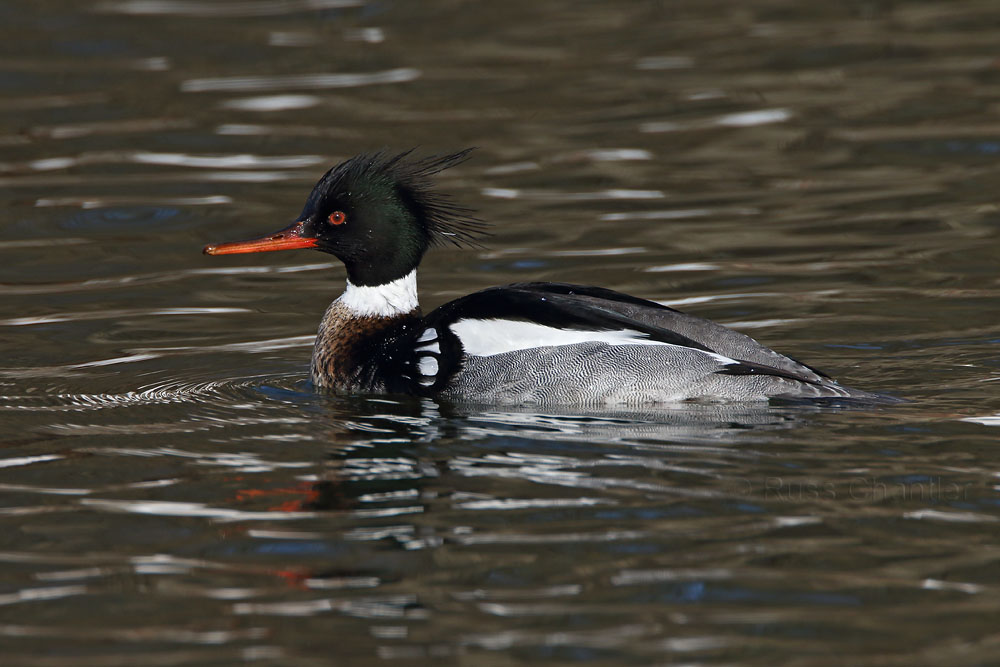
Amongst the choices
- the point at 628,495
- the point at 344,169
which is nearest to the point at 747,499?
the point at 628,495

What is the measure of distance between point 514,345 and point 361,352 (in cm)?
97

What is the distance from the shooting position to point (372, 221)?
785 centimetres

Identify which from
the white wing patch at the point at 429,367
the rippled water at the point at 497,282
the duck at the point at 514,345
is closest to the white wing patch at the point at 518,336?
the duck at the point at 514,345

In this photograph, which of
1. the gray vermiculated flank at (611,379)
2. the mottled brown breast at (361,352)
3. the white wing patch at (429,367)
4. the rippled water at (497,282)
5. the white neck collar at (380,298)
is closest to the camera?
the rippled water at (497,282)

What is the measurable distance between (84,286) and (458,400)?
407 centimetres

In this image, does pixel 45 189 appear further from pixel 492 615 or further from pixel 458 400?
pixel 492 615

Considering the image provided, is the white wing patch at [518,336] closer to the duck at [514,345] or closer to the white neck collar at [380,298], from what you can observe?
the duck at [514,345]

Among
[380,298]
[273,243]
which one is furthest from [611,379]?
[273,243]

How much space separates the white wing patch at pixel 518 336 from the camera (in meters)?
7.01

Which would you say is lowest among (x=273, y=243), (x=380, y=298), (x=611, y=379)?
(x=611, y=379)

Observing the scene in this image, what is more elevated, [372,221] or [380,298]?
[372,221]

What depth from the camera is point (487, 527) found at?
5.34 m

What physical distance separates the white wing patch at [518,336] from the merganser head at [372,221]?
76cm

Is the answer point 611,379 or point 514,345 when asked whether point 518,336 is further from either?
point 611,379
